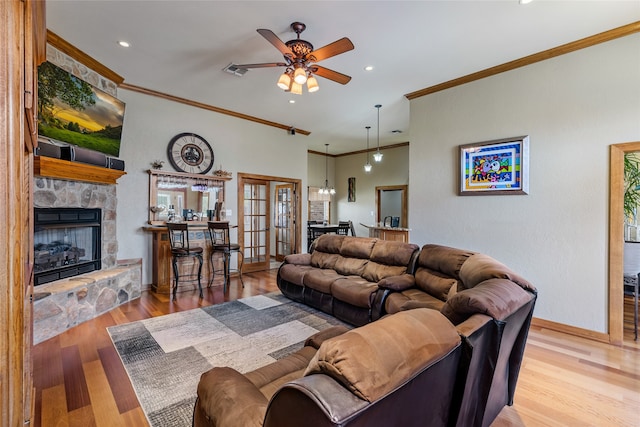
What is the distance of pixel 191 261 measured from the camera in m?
4.93

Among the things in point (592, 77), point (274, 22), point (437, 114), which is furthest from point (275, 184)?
point (592, 77)

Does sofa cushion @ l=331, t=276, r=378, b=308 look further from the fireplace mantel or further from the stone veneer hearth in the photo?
the fireplace mantel

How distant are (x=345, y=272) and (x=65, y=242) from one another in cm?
366

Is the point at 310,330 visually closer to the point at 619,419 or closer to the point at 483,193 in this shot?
the point at 619,419

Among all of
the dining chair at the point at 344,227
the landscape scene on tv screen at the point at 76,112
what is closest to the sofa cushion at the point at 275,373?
the landscape scene on tv screen at the point at 76,112

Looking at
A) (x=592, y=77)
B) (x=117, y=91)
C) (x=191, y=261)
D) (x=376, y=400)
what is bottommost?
(x=191, y=261)

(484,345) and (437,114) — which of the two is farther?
(437,114)

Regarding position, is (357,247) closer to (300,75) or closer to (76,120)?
(300,75)

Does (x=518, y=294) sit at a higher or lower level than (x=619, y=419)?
higher

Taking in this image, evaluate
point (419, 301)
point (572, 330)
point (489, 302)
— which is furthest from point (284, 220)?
point (489, 302)

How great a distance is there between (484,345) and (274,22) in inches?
128

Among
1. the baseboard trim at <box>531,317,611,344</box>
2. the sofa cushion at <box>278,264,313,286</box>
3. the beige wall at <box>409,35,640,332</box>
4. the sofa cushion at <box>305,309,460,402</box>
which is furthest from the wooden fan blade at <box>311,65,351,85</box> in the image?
the baseboard trim at <box>531,317,611,344</box>

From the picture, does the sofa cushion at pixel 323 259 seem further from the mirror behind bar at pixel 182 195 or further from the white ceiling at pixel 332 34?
the white ceiling at pixel 332 34

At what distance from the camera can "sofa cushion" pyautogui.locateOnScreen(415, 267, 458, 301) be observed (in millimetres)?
2812
